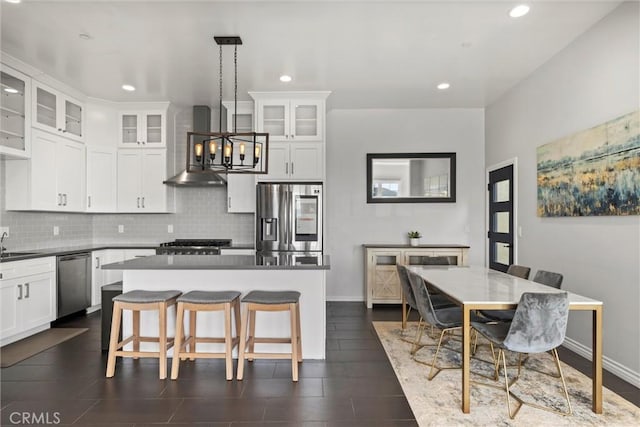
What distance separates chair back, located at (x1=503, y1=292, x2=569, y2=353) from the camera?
7.06ft

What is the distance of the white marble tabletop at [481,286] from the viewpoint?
2339 millimetres

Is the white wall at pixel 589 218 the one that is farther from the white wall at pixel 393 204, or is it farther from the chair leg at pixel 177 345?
the chair leg at pixel 177 345

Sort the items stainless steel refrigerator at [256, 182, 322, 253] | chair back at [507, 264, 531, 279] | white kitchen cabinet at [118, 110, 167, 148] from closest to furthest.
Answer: chair back at [507, 264, 531, 279], stainless steel refrigerator at [256, 182, 322, 253], white kitchen cabinet at [118, 110, 167, 148]

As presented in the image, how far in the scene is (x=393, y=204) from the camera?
5.41 metres

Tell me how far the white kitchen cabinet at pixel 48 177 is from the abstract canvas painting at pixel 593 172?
18.1 ft

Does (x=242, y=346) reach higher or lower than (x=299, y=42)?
lower

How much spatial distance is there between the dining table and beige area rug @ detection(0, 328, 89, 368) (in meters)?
3.58

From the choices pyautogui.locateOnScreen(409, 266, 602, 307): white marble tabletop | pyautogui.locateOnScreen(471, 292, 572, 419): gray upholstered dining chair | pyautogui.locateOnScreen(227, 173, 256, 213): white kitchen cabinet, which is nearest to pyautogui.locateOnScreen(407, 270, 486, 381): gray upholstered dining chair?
pyautogui.locateOnScreen(409, 266, 602, 307): white marble tabletop

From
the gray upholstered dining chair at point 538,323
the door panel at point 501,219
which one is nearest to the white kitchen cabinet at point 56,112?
the gray upholstered dining chair at point 538,323

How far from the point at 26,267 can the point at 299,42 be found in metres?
3.49

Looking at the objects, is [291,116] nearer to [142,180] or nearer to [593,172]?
[142,180]

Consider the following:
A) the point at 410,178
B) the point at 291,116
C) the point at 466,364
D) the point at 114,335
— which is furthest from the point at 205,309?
the point at 410,178

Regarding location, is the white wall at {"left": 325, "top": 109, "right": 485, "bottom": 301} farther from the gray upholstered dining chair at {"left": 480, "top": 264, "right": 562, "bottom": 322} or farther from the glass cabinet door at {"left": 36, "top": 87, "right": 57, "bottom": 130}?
the glass cabinet door at {"left": 36, "top": 87, "right": 57, "bottom": 130}

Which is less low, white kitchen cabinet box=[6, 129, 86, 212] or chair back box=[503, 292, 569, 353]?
white kitchen cabinet box=[6, 129, 86, 212]
